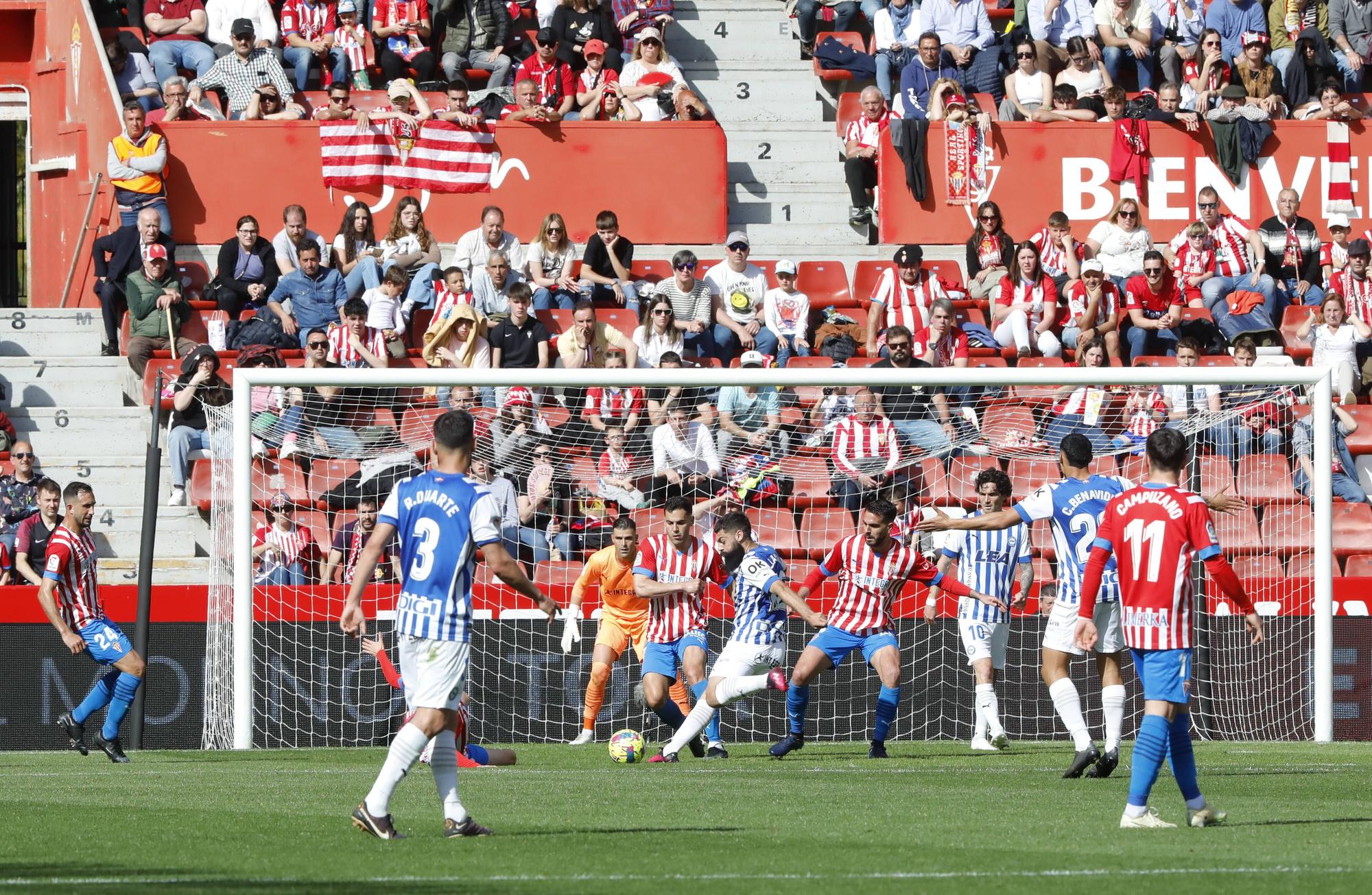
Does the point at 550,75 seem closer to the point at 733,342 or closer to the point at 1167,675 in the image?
the point at 733,342

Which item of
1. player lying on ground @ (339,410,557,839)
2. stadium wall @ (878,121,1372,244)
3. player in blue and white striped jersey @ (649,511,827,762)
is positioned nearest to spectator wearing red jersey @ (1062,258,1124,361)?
stadium wall @ (878,121,1372,244)

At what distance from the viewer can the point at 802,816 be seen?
29.1 ft

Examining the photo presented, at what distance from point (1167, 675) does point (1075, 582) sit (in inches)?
145

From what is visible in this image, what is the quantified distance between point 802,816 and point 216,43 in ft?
49.2

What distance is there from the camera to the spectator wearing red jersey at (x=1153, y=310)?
1883 cm

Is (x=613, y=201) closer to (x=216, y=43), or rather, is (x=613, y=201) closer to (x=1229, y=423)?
(x=216, y=43)

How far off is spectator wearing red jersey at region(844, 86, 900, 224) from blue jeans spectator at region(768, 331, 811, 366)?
2.98 metres

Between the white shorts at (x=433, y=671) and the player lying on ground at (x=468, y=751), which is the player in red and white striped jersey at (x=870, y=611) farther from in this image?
the white shorts at (x=433, y=671)

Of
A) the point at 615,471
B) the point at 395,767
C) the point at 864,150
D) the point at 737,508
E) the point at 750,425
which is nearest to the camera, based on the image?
Answer: the point at 395,767

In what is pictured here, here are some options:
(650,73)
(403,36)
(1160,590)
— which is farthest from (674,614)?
(403,36)

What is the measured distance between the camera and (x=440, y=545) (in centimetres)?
805

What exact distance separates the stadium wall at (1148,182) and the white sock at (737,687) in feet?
31.4

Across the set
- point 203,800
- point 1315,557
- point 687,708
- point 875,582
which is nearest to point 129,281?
point 687,708

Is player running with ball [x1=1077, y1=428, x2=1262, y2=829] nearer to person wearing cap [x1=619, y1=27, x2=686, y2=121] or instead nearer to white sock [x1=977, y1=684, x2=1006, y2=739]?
white sock [x1=977, y1=684, x2=1006, y2=739]
